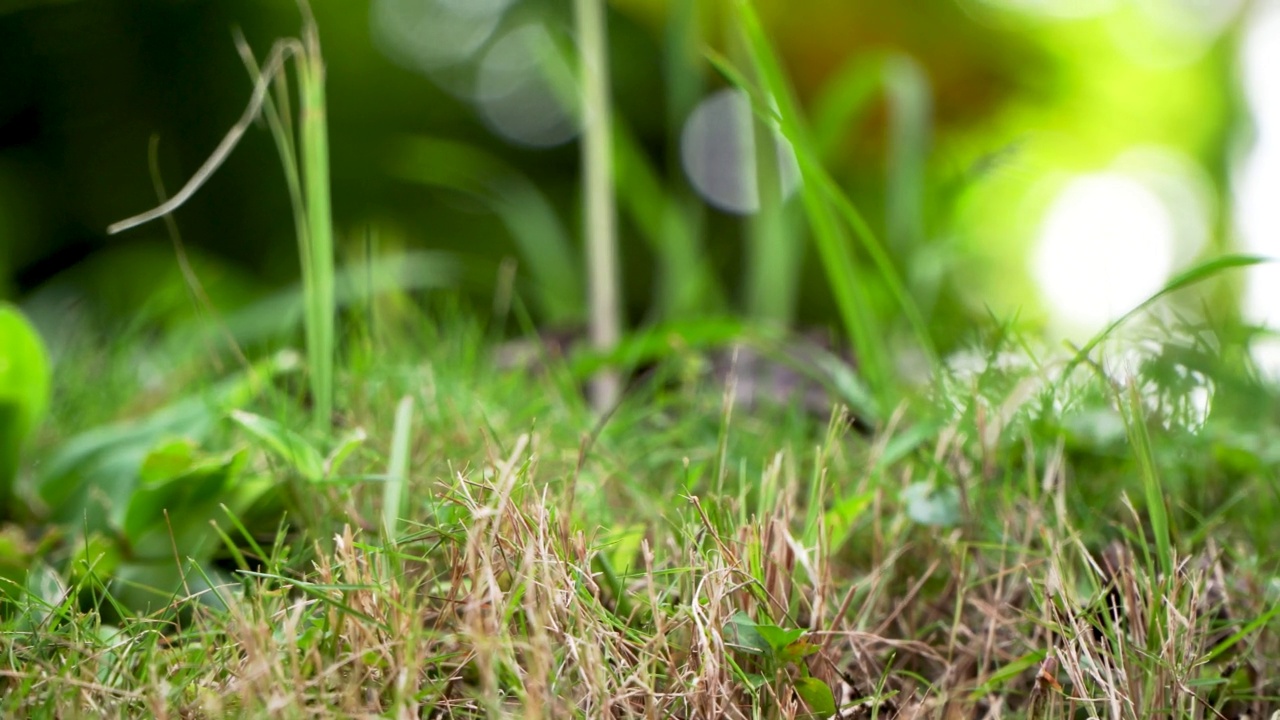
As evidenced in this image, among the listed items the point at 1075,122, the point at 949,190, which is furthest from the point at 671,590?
the point at 1075,122

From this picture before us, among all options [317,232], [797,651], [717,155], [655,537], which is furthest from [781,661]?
[717,155]

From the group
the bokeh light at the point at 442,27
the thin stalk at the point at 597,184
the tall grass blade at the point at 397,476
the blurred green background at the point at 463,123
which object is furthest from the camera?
the bokeh light at the point at 442,27

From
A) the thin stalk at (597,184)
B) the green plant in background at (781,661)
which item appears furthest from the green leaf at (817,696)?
the thin stalk at (597,184)

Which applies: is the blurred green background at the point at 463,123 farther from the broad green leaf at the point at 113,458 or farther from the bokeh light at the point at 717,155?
the broad green leaf at the point at 113,458

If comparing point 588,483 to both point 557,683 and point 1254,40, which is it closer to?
point 557,683

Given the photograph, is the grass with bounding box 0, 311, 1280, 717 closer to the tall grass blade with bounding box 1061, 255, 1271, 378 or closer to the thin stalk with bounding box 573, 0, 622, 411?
the tall grass blade with bounding box 1061, 255, 1271, 378

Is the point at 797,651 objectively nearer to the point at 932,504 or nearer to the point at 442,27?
the point at 932,504

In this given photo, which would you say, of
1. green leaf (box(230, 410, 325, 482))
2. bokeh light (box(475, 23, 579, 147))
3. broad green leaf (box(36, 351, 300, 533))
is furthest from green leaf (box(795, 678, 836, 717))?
bokeh light (box(475, 23, 579, 147))
